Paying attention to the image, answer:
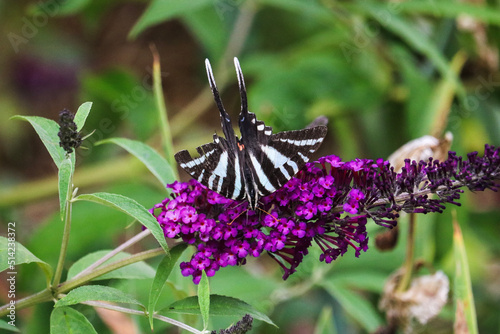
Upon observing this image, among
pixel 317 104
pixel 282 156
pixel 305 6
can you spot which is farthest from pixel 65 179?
pixel 317 104

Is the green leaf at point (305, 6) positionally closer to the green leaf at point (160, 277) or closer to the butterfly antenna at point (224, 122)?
the butterfly antenna at point (224, 122)

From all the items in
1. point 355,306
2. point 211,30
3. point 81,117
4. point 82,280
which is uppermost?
point 211,30

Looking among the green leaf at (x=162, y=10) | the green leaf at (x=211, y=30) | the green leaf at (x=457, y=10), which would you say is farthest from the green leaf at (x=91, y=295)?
the green leaf at (x=211, y=30)

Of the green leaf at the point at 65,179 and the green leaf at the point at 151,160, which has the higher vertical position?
the green leaf at the point at 151,160

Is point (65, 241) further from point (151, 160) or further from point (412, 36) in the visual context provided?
point (412, 36)

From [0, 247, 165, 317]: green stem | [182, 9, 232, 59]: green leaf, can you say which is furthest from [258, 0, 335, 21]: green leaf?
[0, 247, 165, 317]: green stem

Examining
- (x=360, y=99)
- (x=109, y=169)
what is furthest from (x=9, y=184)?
(x=360, y=99)

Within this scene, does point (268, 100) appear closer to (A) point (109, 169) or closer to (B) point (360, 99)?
(B) point (360, 99)
